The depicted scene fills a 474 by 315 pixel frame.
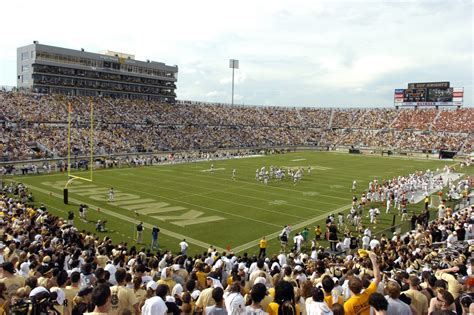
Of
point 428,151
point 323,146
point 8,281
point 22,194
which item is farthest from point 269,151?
point 8,281

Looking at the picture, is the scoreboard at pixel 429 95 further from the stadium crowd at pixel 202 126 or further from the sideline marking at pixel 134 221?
the sideline marking at pixel 134 221

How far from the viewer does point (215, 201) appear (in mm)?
24422

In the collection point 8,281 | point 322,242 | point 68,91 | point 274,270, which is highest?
→ point 68,91

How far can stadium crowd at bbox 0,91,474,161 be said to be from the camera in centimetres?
4316

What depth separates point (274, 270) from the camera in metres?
9.07

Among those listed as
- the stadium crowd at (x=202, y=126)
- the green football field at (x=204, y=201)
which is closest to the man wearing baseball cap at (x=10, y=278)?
the green football field at (x=204, y=201)

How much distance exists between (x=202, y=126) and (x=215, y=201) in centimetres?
3924

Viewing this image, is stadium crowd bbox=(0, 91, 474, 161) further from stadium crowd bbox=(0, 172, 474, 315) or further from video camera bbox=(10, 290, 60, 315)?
video camera bbox=(10, 290, 60, 315)

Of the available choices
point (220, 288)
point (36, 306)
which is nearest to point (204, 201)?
point (220, 288)

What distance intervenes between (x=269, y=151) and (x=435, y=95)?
3359 cm

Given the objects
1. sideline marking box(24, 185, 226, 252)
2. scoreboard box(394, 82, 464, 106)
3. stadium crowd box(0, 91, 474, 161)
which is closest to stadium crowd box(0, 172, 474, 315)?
sideline marking box(24, 185, 226, 252)

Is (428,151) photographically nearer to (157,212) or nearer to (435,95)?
(435,95)

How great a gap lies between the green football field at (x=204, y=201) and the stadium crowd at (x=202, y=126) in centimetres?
1066

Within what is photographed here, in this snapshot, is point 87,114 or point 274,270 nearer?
point 274,270
